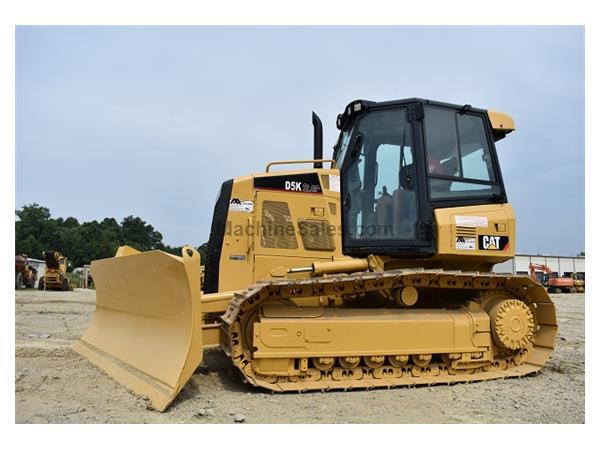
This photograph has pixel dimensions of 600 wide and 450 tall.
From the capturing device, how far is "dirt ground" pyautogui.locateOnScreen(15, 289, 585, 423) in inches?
153

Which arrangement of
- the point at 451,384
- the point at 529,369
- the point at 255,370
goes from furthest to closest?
the point at 529,369
the point at 451,384
the point at 255,370

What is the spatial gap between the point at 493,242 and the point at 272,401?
321 cm

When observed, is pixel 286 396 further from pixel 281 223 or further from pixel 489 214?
pixel 489 214

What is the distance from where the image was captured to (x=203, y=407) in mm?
4137

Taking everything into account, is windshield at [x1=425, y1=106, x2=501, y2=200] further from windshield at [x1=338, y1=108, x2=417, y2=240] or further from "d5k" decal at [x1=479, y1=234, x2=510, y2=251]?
"d5k" decal at [x1=479, y1=234, x2=510, y2=251]

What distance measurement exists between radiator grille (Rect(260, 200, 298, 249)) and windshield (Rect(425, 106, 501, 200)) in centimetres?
173

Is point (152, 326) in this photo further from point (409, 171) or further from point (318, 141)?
point (409, 171)

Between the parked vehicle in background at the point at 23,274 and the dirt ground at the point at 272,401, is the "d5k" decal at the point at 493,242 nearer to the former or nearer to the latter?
the dirt ground at the point at 272,401

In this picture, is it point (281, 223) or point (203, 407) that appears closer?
point (203, 407)

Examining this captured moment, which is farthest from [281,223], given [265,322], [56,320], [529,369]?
[56,320]

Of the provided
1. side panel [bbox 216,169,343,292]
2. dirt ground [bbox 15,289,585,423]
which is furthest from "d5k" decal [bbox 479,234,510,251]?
side panel [bbox 216,169,343,292]

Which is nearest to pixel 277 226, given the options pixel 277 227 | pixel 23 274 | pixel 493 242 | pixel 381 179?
pixel 277 227

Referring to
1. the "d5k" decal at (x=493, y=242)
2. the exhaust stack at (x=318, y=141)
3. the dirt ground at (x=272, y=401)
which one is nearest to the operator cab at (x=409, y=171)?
the "d5k" decal at (x=493, y=242)

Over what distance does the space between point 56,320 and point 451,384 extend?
29.9 ft
